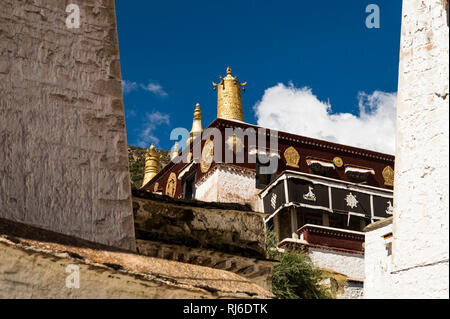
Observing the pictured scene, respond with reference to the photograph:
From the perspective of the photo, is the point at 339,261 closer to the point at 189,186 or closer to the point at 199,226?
the point at 189,186

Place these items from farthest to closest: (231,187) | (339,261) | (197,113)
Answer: (197,113)
(231,187)
(339,261)

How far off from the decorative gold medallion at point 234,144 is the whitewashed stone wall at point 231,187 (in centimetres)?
77

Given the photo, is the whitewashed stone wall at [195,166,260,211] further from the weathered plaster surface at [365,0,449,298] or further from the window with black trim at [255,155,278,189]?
the weathered plaster surface at [365,0,449,298]

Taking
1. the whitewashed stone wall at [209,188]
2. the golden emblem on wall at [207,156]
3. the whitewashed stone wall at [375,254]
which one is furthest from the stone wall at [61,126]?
the golden emblem on wall at [207,156]

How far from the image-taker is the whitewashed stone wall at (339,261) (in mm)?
21719

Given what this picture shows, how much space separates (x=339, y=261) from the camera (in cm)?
2225

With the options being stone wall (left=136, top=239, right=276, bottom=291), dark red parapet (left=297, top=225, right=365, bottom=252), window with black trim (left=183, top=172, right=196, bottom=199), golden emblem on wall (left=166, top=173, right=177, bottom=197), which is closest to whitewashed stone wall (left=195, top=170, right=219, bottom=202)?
window with black trim (left=183, top=172, right=196, bottom=199)

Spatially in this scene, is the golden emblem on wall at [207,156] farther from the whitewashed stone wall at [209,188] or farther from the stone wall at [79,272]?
the stone wall at [79,272]

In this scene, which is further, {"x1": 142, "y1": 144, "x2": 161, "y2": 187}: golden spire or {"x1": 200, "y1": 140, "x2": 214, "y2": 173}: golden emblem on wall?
{"x1": 142, "y1": 144, "x2": 161, "y2": 187}: golden spire

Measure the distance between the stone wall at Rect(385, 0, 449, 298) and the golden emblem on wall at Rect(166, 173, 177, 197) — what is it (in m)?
23.6

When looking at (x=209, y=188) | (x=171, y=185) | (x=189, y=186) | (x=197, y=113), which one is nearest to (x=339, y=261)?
(x=209, y=188)

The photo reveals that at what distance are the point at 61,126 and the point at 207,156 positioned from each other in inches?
794

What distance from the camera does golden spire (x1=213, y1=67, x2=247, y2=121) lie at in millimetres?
27500
